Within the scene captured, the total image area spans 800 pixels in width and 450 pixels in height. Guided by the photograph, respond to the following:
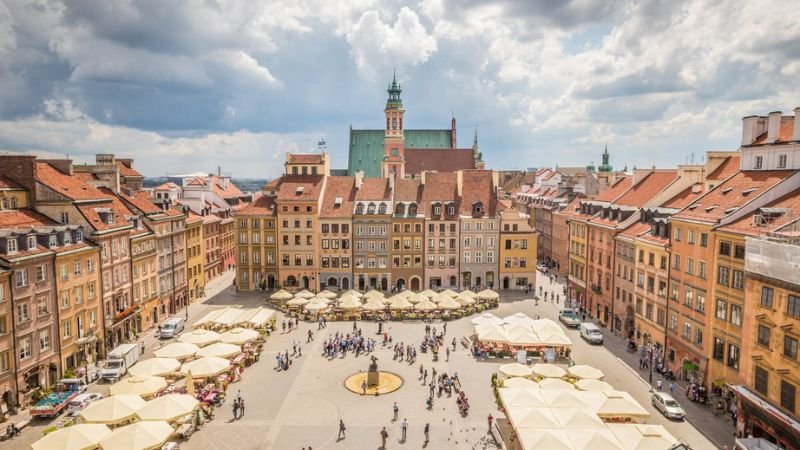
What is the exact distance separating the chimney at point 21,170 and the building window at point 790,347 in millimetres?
60670

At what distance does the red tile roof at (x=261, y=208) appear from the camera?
257 feet

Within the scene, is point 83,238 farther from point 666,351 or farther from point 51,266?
point 666,351

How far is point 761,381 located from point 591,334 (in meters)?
22.4

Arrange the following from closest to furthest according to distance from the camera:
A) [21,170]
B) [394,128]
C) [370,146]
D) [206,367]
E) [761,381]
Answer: [761,381] → [206,367] → [21,170] → [394,128] → [370,146]

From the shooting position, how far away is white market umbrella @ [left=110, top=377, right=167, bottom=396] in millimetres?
37125

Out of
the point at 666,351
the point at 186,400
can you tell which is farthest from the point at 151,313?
the point at 666,351

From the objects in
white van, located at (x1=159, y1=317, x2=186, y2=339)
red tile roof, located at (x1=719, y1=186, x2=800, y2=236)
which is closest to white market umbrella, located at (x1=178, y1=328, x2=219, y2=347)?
white van, located at (x1=159, y1=317, x2=186, y2=339)

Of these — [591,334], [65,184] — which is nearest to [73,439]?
[65,184]

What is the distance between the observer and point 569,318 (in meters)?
62.0

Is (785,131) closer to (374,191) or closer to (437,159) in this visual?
(374,191)

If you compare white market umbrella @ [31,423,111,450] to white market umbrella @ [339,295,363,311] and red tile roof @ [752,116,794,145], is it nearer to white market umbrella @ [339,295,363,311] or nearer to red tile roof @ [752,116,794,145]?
white market umbrella @ [339,295,363,311]

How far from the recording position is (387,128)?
123562mm

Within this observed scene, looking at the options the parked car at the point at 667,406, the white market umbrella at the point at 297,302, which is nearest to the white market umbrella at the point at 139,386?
the white market umbrella at the point at 297,302

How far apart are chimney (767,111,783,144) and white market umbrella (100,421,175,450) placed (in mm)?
51084
